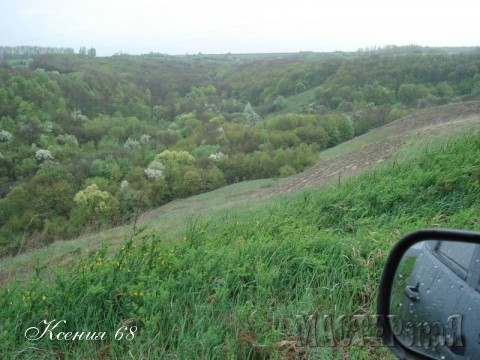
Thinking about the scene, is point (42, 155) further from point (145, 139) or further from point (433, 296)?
point (433, 296)

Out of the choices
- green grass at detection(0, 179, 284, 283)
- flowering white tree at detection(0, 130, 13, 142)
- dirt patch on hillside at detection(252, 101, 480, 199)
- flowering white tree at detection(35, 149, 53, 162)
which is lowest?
flowering white tree at detection(35, 149, 53, 162)

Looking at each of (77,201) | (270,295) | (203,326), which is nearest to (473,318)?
(203,326)

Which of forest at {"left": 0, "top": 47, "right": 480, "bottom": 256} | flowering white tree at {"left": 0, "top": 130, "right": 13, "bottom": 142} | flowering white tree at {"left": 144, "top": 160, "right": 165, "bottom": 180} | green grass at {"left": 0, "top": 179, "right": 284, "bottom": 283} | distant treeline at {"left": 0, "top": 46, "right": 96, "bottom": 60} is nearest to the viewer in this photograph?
green grass at {"left": 0, "top": 179, "right": 284, "bottom": 283}

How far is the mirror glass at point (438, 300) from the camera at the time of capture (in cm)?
162

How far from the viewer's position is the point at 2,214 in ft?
110

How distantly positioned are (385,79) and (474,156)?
70.1m

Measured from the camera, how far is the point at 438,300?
179 centimetres

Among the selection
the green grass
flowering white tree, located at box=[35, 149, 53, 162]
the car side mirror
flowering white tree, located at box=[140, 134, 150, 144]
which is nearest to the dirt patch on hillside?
the green grass

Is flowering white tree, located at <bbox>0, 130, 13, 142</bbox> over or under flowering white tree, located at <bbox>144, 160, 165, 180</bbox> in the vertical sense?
over

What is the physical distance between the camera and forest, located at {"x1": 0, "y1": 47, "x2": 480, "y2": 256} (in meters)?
35.5

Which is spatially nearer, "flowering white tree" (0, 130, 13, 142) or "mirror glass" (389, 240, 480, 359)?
"mirror glass" (389, 240, 480, 359)

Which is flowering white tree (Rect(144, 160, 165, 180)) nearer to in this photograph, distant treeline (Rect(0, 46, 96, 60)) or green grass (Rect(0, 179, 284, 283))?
green grass (Rect(0, 179, 284, 283))

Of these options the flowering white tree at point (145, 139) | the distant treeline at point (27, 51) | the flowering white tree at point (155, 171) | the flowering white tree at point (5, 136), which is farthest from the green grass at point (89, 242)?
the distant treeline at point (27, 51)

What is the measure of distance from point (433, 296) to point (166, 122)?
82674 mm
